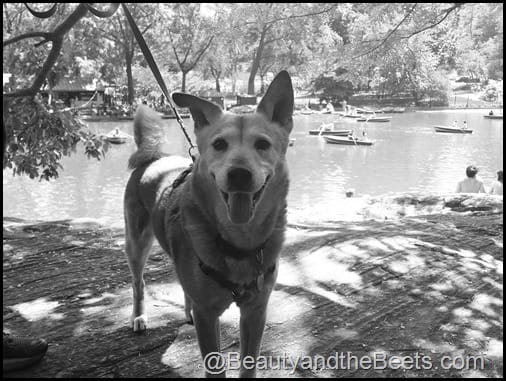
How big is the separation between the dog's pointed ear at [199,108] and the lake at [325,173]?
15.9ft

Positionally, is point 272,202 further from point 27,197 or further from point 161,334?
point 27,197

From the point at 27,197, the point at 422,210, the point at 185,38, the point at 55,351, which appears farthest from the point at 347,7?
the point at 185,38

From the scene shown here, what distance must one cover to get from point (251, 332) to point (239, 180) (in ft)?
3.24

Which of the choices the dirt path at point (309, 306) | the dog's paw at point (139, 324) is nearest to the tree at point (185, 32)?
the dirt path at point (309, 306)

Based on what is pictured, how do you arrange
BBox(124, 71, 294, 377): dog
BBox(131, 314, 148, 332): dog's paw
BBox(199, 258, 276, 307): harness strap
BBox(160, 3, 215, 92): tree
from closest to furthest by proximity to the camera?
BBox(124, 71, 294, 377): dog → BBox(199, 258, 276, 307): harness strap → BBox(131, 314, 148, 332): dog's paw → BBox(160, 3, 215, 92): tree

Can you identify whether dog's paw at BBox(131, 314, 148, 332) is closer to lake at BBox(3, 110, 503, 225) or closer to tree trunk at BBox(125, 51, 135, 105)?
lake at BBox(3, 110, 503, 225)

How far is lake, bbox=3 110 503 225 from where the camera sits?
53.2 feet

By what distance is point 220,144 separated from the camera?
8.80 feet

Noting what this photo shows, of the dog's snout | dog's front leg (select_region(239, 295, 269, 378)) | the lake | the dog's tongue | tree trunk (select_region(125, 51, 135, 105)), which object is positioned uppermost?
tree trunk (select_region(125, 51, 135, 105))

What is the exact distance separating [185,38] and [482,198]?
3689 cm

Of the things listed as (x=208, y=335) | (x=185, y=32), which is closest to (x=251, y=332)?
(x=208, y=335)

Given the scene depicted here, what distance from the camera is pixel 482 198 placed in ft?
29.1

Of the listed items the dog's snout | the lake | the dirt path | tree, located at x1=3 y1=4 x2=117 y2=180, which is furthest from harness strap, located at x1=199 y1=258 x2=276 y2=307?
the lake

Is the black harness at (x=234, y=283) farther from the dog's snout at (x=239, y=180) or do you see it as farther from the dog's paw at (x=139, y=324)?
the dog's paw at (x=139, y=324)
